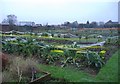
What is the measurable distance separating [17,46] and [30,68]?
2.85 meters

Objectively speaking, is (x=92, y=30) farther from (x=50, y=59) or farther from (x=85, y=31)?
(x=50, y=59)

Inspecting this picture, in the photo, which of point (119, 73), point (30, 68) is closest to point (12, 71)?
point (30, 68)

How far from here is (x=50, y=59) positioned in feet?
24.3

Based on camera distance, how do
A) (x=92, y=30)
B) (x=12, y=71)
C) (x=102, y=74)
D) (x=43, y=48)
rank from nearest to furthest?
(x=12, y=71) → (x=102, y=74) → (x=43, y=48) → (x=92, y=30)

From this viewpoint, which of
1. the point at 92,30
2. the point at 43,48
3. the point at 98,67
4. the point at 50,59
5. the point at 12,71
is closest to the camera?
the point at 12,71

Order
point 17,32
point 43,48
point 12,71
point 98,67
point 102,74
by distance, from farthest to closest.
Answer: point 17,32 → point 43,48 → point 98,67 → point 102,74 → point 12,71

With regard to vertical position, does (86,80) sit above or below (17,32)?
below

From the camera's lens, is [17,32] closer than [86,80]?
No

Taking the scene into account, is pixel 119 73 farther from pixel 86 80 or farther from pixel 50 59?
pixel 50 59

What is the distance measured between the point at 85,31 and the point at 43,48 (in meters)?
10.4

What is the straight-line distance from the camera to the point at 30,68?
5.80 m

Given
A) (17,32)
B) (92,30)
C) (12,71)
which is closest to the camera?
(12,71)

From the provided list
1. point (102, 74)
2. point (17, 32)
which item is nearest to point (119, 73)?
point (102, 74)

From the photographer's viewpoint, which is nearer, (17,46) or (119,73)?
(119,73)
